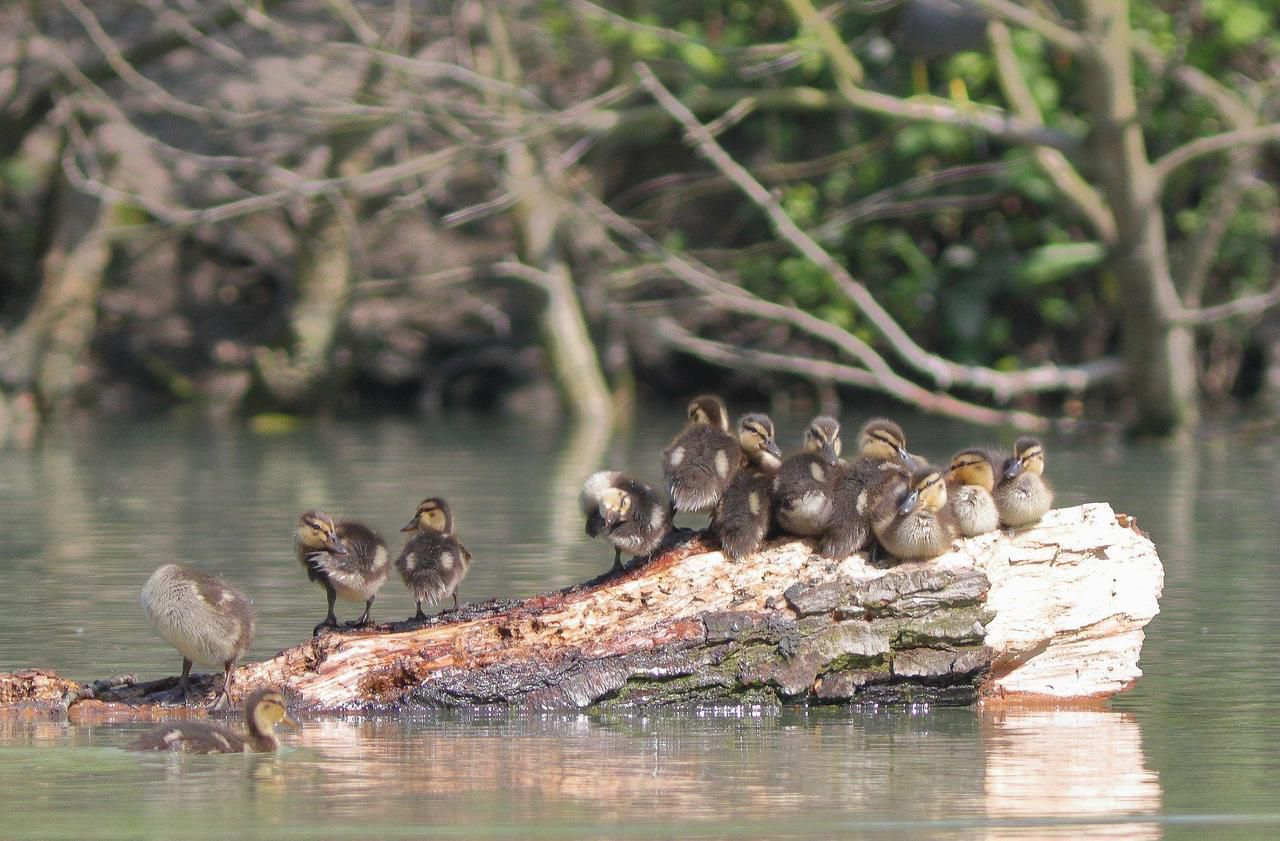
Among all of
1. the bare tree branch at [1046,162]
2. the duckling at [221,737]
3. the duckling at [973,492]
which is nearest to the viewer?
the duckling at [221,737]

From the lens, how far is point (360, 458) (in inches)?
722

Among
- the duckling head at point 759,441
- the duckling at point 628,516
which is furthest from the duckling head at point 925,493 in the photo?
the duckling at point 628,516

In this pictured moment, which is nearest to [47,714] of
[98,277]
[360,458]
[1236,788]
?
[1236,788]

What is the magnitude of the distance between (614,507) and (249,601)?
1.31 m

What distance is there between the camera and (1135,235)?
1752 cm

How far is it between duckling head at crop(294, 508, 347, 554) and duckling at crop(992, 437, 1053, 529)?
7.52 feet

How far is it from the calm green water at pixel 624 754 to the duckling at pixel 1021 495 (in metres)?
0.69

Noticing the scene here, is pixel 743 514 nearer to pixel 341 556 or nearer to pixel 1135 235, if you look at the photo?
pixel 341 556

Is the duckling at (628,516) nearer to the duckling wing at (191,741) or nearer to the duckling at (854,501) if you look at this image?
the duckling at (854,501)

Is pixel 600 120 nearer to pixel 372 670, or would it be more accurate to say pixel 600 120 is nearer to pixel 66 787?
pixel 372 670

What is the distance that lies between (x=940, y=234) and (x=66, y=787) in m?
20.3

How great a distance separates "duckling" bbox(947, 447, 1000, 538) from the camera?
7.49 m

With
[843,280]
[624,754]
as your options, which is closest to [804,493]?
[624,754]

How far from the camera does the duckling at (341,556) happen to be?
7559 millimetres
